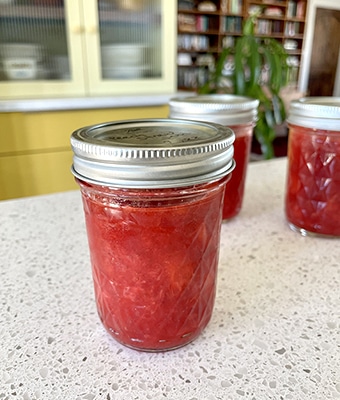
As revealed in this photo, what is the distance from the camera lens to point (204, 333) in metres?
0.37

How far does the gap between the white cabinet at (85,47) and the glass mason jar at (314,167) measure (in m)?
1.47

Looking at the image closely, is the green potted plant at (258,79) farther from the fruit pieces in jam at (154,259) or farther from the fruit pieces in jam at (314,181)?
the fruit pieces in jam at (154,259)

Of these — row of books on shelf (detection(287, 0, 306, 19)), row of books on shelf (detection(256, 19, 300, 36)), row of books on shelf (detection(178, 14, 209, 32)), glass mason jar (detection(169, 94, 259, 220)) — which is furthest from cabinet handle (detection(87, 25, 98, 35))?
row of books on shelf (detection(287, 0, 306, 19))

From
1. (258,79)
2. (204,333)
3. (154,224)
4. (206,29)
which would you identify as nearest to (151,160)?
(154,224)

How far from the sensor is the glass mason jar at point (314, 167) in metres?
0.49

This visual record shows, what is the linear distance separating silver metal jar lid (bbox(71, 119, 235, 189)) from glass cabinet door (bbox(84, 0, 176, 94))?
1639 millimetres

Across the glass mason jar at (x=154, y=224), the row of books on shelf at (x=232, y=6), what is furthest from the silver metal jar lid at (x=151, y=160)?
the row of books on shelf at (x=232, y=6)

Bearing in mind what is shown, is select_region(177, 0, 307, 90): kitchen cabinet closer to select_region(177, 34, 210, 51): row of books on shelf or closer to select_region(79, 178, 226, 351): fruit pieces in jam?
select_region(177, 34, 210, 51): row of books on shelf

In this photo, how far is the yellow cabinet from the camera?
1649 millimetres

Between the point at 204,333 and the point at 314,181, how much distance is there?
0.29 meters

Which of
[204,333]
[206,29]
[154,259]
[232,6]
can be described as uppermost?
[232,6]

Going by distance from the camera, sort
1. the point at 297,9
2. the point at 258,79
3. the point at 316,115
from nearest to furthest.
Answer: the point at 316,115
the point at 258,79
the point at 297,9

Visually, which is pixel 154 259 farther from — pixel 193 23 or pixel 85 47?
pixel 193 23

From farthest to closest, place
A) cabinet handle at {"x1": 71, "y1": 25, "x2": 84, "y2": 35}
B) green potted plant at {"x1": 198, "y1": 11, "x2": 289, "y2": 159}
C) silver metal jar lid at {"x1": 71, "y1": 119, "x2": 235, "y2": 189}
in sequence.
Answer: cabinet handle at {"x1": 71, "y1": 25, "x2": 84, "y2": 35} → green potted plant at {"x1": 198, "y1": 11, "x2": 289, "y2": 159} → silver metal jar lid at {"x1": 71, "y1": 119, "x2": 235, "y2": 189}
